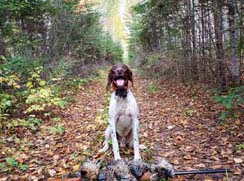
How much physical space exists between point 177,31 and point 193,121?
7577mm

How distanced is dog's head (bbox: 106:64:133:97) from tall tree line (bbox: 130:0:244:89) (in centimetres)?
267

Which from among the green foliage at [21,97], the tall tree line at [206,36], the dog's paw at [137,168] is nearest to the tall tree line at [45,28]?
the green foliage at [21,97]

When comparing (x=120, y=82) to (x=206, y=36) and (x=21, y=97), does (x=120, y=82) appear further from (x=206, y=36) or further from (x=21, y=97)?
(x=206, y=36)

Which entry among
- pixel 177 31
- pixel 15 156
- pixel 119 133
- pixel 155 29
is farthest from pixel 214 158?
pixel 155 29

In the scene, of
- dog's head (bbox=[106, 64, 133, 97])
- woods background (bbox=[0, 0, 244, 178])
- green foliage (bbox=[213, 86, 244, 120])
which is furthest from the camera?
woods background (bbox=[0, 0, 244, 178])

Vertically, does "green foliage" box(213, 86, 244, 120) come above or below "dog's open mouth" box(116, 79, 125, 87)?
below

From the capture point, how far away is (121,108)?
185 inches

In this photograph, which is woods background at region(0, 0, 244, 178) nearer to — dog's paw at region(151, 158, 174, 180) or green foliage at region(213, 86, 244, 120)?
green foliage at region(213, 86, 244, 120)

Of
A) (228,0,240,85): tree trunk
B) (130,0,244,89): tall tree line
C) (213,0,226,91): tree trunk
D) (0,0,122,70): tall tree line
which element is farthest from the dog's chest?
(0,0,122,70): tall tree line

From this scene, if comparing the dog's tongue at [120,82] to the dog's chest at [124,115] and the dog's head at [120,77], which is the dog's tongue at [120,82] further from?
the dog's chest at [124,115]

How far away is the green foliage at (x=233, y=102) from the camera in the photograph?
18.6 feet

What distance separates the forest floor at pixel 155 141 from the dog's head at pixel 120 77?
122cm

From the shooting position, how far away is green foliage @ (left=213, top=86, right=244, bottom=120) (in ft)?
18.6

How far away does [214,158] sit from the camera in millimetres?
4852
